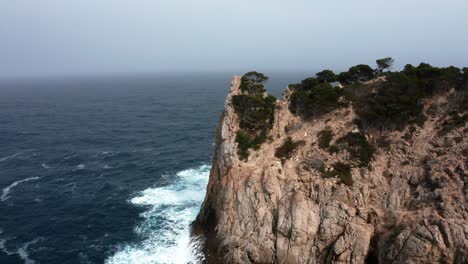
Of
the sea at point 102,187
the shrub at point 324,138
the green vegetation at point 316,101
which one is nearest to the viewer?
the sea at point 102,187

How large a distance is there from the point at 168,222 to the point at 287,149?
74.3ft

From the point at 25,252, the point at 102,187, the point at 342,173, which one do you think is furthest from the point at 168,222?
the point at 342,173

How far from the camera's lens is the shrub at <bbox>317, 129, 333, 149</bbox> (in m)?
47.0

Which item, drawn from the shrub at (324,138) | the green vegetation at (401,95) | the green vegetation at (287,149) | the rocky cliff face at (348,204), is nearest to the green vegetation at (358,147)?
the rocky cliff face at (348,204)

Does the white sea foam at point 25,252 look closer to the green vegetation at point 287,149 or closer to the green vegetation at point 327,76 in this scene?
the green vegetation at point 287,149

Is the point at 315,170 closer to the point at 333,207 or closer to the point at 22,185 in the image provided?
the point at 333,207

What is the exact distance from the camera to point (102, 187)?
6606 centimetres

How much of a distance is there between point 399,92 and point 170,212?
137 feet

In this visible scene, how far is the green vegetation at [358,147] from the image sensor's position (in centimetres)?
4416

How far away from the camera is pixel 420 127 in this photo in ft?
150

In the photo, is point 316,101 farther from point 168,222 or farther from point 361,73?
point 168,222

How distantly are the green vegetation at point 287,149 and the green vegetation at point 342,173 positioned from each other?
639 centimetres

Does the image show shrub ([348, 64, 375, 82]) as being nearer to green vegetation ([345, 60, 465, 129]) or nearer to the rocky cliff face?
green vegetation ([345, 60, 465, 129])

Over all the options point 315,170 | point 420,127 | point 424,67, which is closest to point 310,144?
point 315,170
